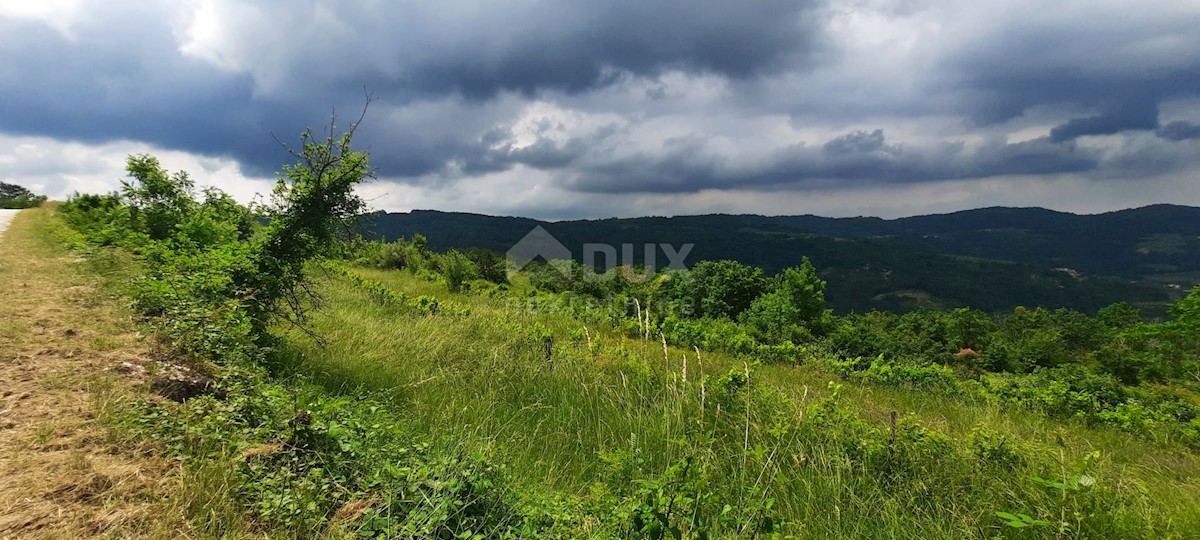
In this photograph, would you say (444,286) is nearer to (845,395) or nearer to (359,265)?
(359,265)

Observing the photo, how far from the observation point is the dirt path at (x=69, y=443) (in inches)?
78.0

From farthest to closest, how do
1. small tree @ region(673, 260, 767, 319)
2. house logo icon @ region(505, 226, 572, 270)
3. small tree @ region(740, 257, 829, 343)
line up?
house logo icon @ region(505, 226, 572, 270), small tree @ region(673, 260, 767, 319), small tree @ region(740, 257, 829, 343)

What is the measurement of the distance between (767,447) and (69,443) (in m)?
4.36

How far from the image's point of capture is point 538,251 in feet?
121

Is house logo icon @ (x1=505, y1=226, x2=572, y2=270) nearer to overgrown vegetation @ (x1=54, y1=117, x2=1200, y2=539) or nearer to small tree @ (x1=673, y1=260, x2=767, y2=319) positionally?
small tree @ (x1=673, y1=260, x2=767, y2=319)

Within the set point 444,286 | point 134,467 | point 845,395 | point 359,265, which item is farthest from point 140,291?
point 359,265

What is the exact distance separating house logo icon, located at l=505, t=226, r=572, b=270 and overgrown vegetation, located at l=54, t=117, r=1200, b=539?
22.5 m

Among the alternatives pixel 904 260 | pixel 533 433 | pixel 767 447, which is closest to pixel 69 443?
pixel 533 433

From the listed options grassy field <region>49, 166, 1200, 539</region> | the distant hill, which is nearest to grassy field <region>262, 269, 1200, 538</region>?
grassy field <region>49, 166, 1200, 539</region>

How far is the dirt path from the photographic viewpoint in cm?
198

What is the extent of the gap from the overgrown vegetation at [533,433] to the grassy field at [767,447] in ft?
0.08

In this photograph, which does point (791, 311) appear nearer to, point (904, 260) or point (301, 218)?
point (301, 218)

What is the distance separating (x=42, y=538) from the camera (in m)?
1.85

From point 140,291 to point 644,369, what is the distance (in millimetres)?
5388
